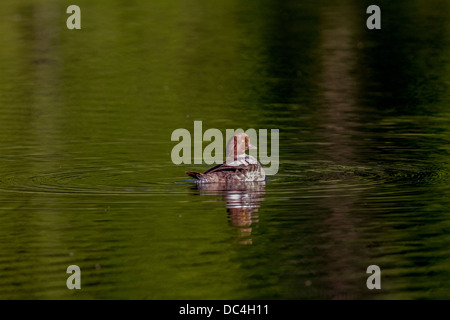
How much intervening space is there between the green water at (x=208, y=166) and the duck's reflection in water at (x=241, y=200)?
50mm

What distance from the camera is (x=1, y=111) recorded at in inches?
1155

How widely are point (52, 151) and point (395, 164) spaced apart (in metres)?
6.62

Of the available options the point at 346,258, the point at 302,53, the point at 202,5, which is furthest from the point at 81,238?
the point at 202,5

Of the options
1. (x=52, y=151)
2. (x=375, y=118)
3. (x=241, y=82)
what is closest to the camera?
(x=52, y=151)

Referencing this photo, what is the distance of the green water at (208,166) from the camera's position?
45.7ft

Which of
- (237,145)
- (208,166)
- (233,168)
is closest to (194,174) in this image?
(233,168)

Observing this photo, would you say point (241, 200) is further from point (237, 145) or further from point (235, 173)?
point (237, 145)

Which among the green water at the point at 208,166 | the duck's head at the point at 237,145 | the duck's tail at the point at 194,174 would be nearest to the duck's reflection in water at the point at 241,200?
the green water at the point at 208,166

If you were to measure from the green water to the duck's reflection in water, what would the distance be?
50mm

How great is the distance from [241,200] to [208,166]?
3.51 metres

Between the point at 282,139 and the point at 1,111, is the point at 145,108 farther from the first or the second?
the point at 282,139

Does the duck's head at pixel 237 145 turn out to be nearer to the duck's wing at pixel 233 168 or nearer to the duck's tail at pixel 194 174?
the duck's wing at pixel 233 168

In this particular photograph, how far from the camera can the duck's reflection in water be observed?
16.2 metres

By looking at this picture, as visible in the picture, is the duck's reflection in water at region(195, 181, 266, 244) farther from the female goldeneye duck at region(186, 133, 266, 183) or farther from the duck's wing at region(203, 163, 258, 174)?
the duck's wing at region(203, 163, 258, 174)
